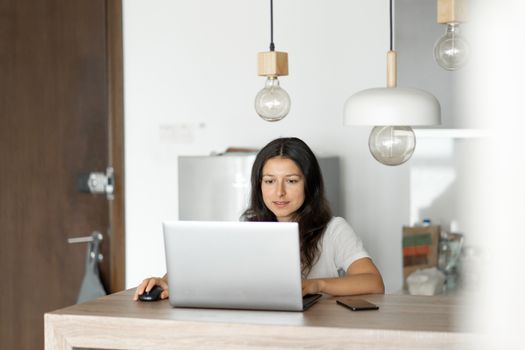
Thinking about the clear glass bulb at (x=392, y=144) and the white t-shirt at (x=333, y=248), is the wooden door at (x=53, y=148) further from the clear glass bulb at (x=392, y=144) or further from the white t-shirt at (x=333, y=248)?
the clear glass bulb at (x=392, y=144)

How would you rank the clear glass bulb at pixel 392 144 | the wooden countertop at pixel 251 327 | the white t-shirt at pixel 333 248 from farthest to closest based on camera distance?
the white t-shirt at pixel 333 248 → the clear glass bulb at pixel 392 144 → the wooden countertop at pixel 251 327

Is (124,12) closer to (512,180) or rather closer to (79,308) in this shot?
(79,308)

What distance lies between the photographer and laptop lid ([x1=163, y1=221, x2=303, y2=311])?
1952 mm

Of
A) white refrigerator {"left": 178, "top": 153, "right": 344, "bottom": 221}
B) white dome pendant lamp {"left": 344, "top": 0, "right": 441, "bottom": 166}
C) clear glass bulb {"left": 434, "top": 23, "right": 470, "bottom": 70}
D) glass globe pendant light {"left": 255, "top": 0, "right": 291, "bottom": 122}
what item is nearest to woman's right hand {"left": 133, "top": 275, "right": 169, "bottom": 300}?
glass globe pendant light {"left": 255, "top": 0, "right": 291, "bottom": 122}

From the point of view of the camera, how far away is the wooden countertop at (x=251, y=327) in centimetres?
170

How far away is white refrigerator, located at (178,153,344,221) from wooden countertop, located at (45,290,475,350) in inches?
58.6

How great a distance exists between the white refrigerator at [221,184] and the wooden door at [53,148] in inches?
21.3

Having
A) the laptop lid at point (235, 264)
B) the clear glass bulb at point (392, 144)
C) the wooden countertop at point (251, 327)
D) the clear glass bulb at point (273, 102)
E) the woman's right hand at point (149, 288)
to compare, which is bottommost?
the wooden countertop at point (251, 327)

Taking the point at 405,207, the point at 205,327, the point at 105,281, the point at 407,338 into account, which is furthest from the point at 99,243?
the point at 407,338

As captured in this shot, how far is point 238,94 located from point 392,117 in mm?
2085

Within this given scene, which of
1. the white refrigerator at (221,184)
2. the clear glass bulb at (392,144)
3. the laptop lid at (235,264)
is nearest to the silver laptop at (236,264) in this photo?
the laptop lid at (235,264)

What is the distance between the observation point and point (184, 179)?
367 cm

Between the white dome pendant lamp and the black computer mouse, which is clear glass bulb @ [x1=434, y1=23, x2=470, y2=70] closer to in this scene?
the white dome pendant lamp

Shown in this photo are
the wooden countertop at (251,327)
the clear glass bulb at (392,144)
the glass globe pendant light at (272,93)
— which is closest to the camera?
the wooden countertop at (251,327)
